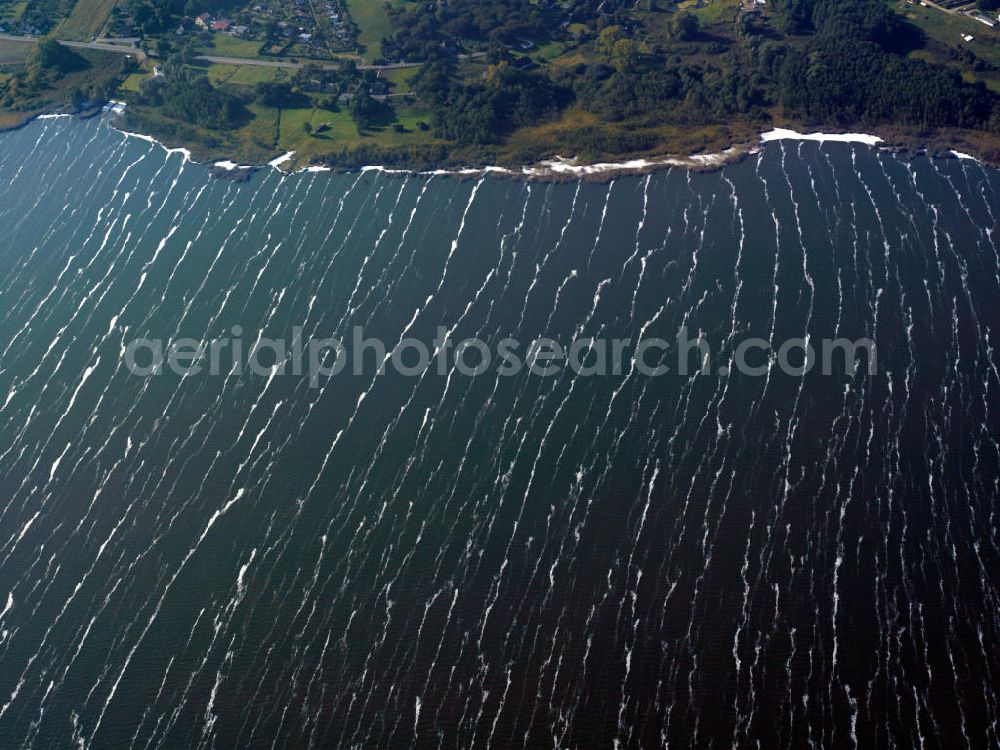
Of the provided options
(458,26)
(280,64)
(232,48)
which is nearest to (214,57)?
(232,48)

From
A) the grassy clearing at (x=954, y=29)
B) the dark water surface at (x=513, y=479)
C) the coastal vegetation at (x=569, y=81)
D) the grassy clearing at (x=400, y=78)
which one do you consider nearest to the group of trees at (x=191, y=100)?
the coastal vegetation at (x=569, y=81)

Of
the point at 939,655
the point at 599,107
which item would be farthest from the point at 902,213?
the point at 939,655

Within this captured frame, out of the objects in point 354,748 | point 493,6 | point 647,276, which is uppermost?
point 493,6

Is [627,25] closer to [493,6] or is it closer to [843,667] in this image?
[493,6]

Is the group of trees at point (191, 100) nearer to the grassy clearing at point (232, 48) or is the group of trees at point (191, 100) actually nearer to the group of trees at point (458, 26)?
the grassy clearing at point (232, 48)

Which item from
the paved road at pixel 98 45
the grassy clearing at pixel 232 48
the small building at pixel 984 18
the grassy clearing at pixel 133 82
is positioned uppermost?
the small building at pixel 984 18

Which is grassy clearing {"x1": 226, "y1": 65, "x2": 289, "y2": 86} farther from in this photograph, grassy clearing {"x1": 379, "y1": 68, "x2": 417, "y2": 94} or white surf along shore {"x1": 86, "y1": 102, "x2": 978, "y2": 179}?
white surf along shore {"x1": 86, "y1": 102, "x2": 978, "y2": 179}

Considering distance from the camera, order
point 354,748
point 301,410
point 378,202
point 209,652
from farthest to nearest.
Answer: point 378,202, point 301,410, point 209,652, point 354,748
